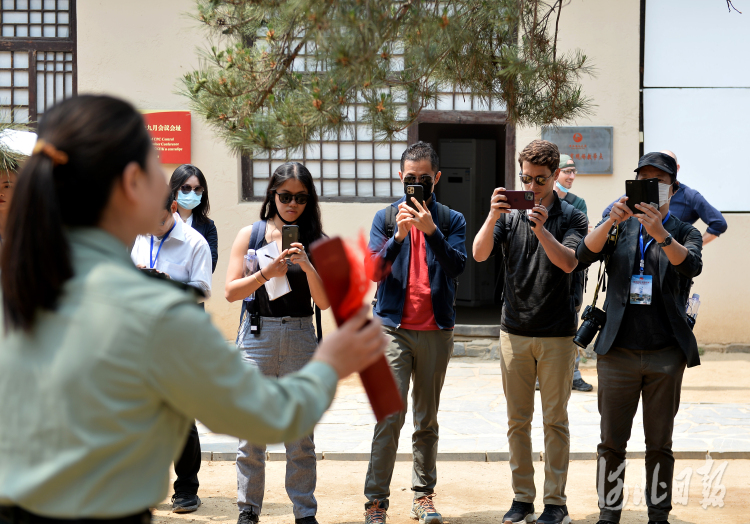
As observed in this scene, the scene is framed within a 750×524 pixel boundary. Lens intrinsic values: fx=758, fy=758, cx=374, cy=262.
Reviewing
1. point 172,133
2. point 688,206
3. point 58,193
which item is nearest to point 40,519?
point 58,193

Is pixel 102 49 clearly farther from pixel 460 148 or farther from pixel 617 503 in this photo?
pixel 617 503

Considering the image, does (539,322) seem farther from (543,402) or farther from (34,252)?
(34,252)

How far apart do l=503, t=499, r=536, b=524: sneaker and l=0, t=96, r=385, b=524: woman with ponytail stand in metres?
3.20

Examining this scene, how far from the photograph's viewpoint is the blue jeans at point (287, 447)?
4219 mm

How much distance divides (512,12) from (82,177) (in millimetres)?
2685

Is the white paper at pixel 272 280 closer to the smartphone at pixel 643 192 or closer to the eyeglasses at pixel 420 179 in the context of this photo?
the eyeglasses at pixel 420 179

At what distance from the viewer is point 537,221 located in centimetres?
425

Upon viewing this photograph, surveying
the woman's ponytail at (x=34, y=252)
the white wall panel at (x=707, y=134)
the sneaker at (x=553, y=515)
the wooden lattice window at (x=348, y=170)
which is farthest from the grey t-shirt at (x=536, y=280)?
the white wall panel at (x=707, y=134)

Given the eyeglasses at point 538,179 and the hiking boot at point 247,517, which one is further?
the eyeglasses at point 538,179

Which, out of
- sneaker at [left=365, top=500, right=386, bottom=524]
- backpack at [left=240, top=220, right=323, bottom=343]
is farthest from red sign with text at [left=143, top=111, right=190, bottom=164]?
sneaker at [left=365, top=500, right=386, bottom=524]

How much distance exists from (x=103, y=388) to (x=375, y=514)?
316cm

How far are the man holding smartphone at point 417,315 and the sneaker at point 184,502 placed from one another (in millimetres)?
1109

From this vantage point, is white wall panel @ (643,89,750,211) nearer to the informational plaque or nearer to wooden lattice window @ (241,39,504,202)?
the informational plaque

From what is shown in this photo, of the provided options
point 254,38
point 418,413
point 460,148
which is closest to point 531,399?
point 418,413
